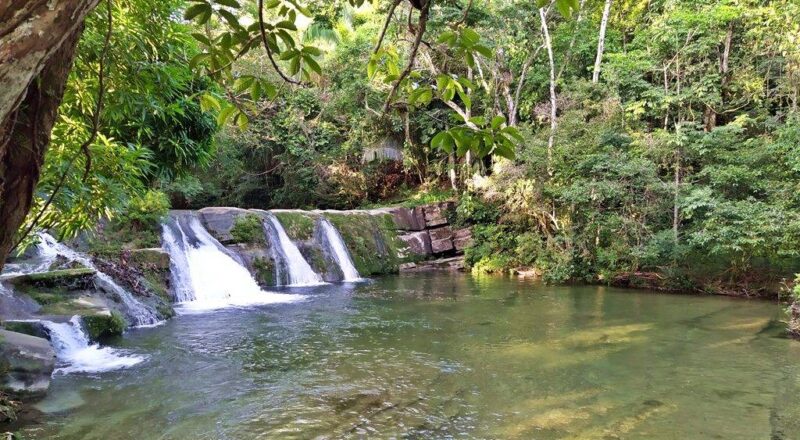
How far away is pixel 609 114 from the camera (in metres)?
12.7

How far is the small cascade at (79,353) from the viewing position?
565 cm

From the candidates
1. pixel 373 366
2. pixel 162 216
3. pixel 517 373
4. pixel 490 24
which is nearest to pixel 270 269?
pixel 162 216

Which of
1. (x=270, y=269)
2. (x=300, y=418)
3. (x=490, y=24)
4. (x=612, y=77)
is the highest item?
(x=490, y=24)

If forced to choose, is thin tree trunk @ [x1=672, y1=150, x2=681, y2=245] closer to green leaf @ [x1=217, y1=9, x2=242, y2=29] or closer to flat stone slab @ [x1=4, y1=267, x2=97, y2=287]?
flat stone slab @ [x1=4, y1=267, x2=97, y2=287]

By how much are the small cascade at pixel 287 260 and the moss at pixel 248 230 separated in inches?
7.8

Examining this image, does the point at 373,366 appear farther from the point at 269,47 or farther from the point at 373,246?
the point at 373,246

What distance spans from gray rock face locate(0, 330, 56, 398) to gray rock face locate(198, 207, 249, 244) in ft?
23.3

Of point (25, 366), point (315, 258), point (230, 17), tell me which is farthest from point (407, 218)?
point (230, 17)

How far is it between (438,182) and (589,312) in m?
10.8

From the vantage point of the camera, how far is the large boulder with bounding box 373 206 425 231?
53.9 feet

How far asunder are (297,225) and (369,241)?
2.35 meters

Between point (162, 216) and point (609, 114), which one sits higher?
point (609, 114)

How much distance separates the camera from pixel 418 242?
16.1 metres

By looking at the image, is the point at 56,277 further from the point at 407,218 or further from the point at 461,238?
the point at 461,238
